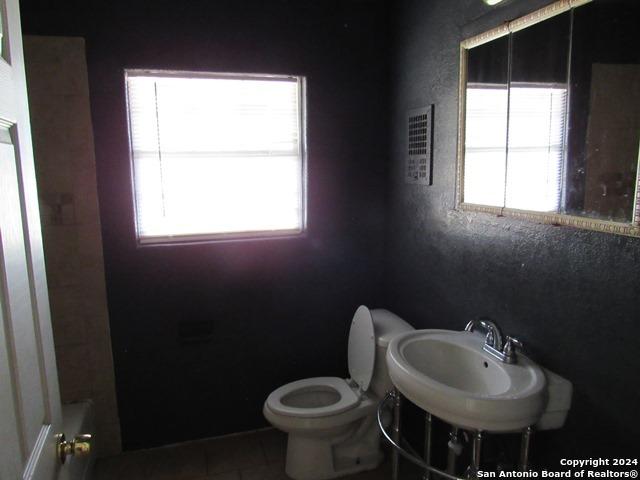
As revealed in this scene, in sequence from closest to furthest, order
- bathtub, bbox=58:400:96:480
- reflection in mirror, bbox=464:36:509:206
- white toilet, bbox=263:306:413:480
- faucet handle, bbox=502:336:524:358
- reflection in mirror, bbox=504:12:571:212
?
reflection in mirror, bbox=504:12:571:212
faucet handle, bbox=502:336:524:358
reflection in mirror, bbox=464:36:509:206
bathtub, bbox=58:400:96:480
white toilet, bbox=263:306:413:480

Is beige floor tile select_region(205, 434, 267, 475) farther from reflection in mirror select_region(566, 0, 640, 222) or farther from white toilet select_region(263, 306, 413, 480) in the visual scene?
reflection in mirror select_region(566, 0, 640, 222)

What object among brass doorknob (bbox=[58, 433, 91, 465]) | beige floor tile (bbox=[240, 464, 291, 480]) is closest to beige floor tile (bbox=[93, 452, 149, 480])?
beige floor tile (bbox=[240, 464, 291, 480])

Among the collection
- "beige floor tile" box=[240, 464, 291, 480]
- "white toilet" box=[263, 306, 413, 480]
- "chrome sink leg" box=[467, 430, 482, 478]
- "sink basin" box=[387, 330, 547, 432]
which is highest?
"sink basin" box=[387, 330, 547, 432]

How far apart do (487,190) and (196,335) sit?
5.38 feet

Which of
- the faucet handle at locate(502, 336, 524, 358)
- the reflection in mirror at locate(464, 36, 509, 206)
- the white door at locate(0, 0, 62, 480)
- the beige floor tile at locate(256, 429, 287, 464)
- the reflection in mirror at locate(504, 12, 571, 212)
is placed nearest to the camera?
the white door at locate(0, 0, 62, 480)

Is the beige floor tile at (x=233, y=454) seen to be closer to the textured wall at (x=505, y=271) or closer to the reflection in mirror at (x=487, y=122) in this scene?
the textured wall at (x=505, y=271)

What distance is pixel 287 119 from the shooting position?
2.49m

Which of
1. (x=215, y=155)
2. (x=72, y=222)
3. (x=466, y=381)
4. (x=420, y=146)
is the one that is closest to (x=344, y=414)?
(x=466, y=381)

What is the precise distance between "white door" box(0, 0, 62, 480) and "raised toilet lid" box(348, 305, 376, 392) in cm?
148

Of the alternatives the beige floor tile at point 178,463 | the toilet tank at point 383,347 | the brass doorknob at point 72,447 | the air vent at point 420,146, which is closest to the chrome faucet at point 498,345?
the toilet tank at point 383,347

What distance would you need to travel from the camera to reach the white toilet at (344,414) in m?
2.12

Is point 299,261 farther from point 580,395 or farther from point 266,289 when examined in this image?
point 580,395

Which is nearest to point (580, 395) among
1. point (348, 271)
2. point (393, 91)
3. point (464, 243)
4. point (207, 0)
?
point (464, 243)

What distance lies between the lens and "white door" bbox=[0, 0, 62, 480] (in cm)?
73
